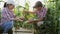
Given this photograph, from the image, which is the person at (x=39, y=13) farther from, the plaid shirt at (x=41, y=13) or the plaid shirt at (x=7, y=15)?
the plaid shirt at (x=7, y=15)

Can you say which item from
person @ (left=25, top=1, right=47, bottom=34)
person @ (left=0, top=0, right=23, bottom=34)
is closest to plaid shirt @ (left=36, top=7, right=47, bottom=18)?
person @ (left=25, top=1, right=47, bottom=34)

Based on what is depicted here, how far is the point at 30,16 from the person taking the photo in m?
3.83

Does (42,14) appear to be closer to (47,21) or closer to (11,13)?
(47,21)

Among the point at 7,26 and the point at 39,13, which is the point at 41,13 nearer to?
the point at 39,13

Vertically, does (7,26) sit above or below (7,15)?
below

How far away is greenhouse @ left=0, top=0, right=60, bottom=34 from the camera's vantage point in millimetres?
3674

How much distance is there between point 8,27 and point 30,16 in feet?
1.30

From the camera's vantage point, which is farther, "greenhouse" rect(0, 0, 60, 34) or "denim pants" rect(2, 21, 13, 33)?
"denim pants" rect(2, 21, 13, 33)

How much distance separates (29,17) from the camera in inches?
151

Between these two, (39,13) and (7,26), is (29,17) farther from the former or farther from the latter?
(7,26)

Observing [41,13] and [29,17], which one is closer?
[41,13]

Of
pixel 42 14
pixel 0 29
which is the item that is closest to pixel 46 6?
pixel 42 14

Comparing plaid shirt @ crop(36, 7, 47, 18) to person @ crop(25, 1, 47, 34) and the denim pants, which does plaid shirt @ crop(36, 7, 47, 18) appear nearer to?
person @ crop(25, 1, 47, 34)

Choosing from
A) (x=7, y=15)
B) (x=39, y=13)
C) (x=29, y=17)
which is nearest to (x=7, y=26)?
(x=7, y=15)
